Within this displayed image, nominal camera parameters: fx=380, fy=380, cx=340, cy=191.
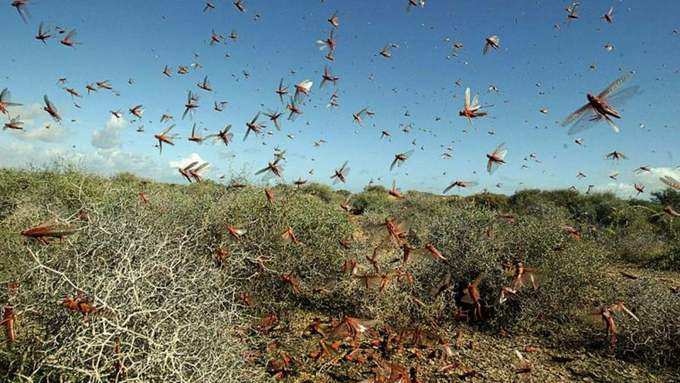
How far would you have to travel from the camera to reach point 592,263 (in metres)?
7.42

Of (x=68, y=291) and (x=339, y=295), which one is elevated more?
(x=68, y=291)

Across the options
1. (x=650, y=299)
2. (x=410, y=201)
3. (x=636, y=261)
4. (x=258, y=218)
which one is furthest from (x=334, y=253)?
(x=410, y=201)

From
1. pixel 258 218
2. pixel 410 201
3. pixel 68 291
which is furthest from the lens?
pixel 410 201

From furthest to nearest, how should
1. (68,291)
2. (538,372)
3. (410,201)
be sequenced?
1. (410,201)
2. (538,372)
3. (68,291)

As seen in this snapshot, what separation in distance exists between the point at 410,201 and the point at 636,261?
1188cm

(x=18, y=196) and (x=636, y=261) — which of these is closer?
(x=18, y=196)

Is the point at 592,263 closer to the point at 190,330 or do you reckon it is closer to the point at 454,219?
the point at 454,219

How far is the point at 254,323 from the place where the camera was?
6.57 meters

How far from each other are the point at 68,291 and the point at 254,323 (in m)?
3.65

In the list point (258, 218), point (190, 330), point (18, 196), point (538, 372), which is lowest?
point (18, 196)

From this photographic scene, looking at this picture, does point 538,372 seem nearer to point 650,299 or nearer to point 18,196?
point 650,299

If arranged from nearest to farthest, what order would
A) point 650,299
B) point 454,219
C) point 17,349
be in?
point 17,349 → point 650,299 → point 454,219

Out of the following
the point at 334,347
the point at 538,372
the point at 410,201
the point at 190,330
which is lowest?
the point at 410,201

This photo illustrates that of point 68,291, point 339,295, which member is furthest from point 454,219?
point 68,291
